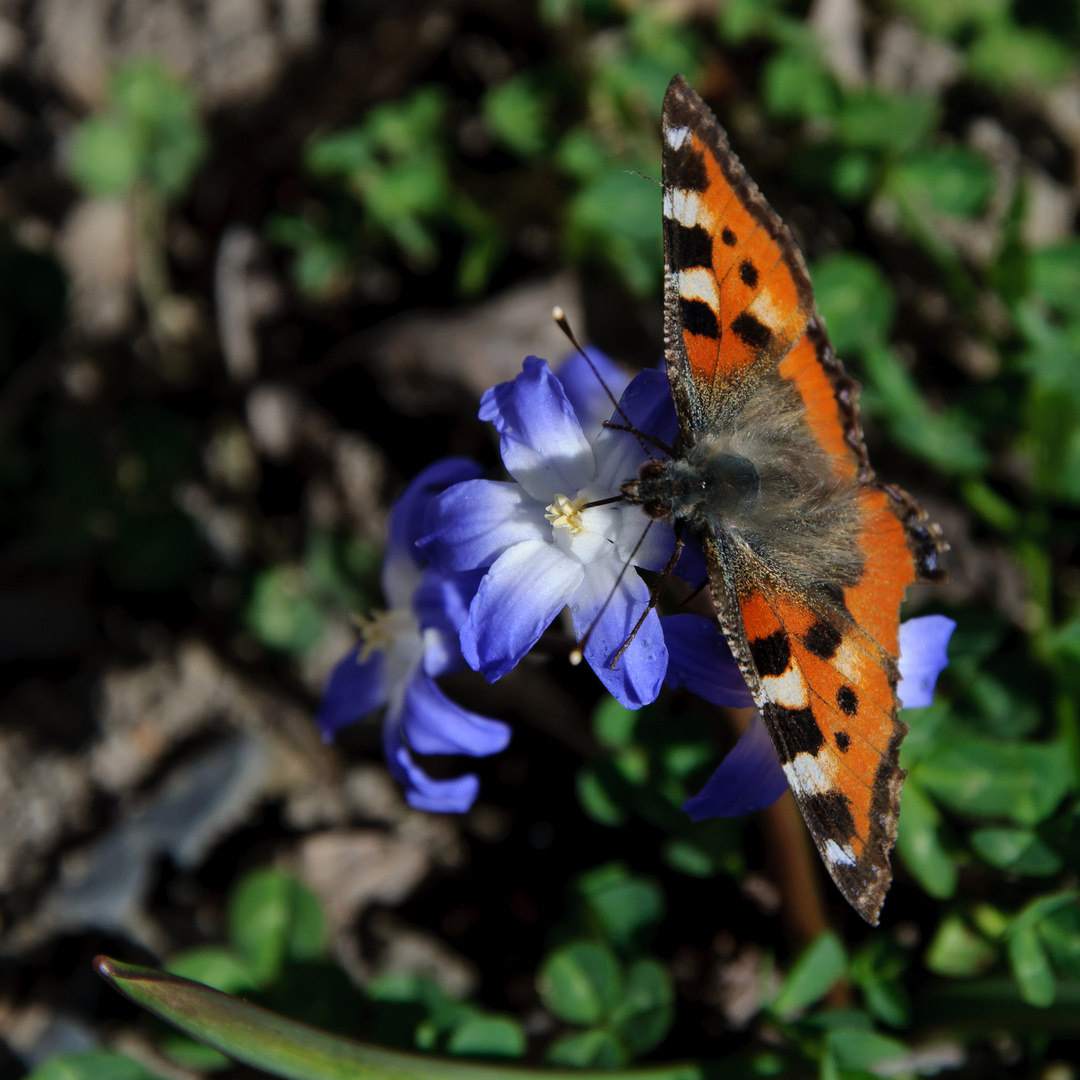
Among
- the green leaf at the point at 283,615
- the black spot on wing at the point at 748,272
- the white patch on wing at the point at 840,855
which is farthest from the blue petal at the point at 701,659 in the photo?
the green leaf at the point at 283,615

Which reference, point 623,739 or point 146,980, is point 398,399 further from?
point 146,980

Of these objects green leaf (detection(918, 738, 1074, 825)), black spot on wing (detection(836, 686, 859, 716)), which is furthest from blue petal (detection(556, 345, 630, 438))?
green leaf (detection(918, 738, 1074, 825))

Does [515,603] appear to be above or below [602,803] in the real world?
above

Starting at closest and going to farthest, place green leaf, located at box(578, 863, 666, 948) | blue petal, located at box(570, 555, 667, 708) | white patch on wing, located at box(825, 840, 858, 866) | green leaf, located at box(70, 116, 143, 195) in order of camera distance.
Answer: white patch on wing, located at box(825, 840, 858, 866) < blue petal, located at box(570, 555, 667, 708) < green leaf, located at box(578, 863, 666, 948) < green leaf, located at box(70, 116, 143, 195)

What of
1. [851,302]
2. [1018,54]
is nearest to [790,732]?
[851,302]

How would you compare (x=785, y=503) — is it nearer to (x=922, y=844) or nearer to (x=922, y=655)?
(x=922, y=655)

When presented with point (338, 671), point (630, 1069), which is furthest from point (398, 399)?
point (630, 1069)

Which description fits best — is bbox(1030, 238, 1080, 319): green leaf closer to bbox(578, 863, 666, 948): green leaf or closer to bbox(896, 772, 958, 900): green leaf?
bbox(896, 772, 958, 900): green leaf
